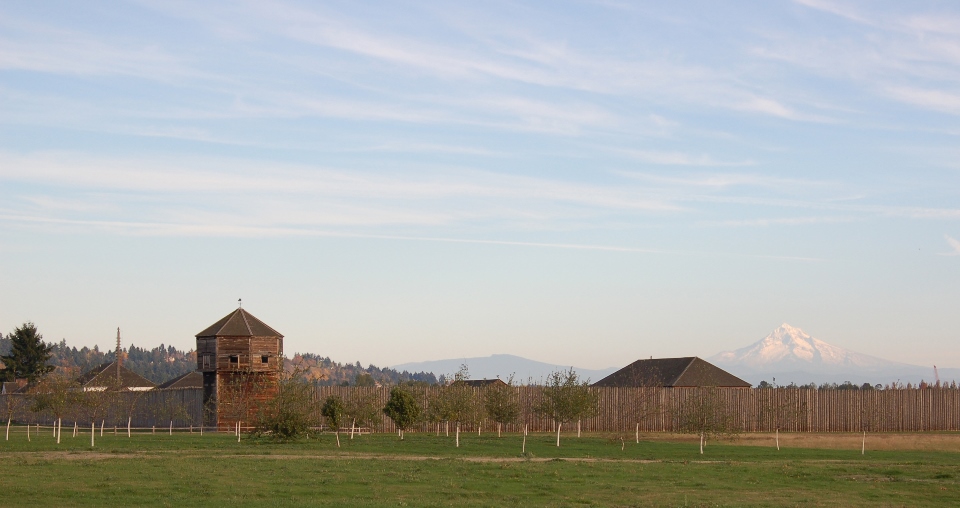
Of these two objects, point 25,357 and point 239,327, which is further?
point 25,357

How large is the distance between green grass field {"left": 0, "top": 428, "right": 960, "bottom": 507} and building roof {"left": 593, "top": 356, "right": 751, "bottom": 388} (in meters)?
28.8

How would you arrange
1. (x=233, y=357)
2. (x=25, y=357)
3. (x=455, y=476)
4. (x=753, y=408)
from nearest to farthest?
(x=455, y=476) < (x=753, y=408) < (x=233, y=357) < (x=25, y=357)

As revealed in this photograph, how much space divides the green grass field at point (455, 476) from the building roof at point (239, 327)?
71.0ft

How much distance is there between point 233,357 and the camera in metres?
67.0

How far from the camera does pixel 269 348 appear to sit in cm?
6794

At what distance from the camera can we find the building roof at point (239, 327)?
6719 cm

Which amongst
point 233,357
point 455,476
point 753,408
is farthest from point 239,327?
point 455,476

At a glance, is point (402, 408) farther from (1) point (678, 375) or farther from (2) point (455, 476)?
(1) point (678, 375)

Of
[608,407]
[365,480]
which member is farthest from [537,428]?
[365,480]

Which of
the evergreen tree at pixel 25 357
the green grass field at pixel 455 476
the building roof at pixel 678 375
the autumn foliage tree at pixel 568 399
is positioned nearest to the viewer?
the green grass field at pixel 455 476

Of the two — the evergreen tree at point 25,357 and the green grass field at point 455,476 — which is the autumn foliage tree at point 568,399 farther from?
the evergreen tree at point 25,357

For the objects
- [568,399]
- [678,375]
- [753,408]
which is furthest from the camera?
[678,375]

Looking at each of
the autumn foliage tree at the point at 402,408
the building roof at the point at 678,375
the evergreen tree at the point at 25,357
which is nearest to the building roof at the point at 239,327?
the autumn foliage tree at the point at 402,408

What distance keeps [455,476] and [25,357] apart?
8061 cm
